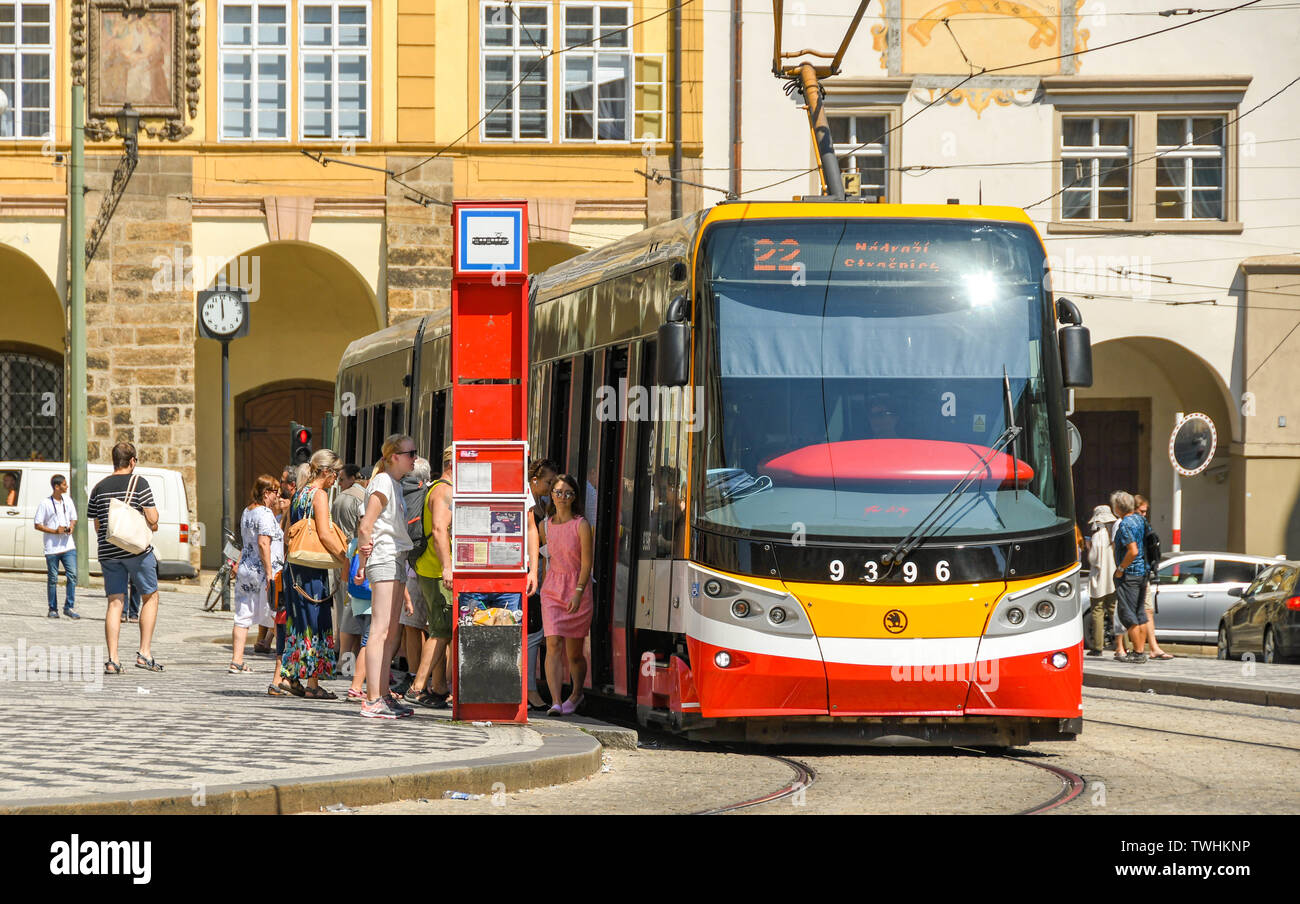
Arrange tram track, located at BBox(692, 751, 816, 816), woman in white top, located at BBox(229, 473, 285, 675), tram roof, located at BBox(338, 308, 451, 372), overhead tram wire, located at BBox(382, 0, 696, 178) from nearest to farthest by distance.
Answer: tram track, located at BBox(692, 751, 816, 816) → woman in white top, located at BBox(229, 473, 285, 675) → tram roof, located at BBox(338, 308, 451, 372) → overhead tram wire, located at BBox(382, 0, 696, 178)

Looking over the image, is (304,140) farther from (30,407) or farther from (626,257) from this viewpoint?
(626,257)

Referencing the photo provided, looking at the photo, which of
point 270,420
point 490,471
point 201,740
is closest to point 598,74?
point 270,420

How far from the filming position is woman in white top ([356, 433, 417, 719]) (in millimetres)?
12367

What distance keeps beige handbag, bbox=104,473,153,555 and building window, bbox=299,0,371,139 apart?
54.3 ft

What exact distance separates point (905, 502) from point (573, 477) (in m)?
3.23

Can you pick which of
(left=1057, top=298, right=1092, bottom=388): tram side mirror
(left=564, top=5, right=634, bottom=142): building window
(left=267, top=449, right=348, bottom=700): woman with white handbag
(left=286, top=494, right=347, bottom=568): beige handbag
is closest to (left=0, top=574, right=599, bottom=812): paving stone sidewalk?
(left=267, top=449, right=348, bottom=700): woman with white handbag

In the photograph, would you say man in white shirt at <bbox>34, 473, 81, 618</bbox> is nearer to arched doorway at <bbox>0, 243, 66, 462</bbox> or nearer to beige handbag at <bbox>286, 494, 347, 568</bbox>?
arched doorway at <bbox>0, 243, 66, 462</bbox>

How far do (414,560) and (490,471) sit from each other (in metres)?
1.39

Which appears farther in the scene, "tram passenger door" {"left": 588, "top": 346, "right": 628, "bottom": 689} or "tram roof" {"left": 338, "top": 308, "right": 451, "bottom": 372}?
"tram roof" {"left": 338, "top": 308, "right": 451, "bottom": 372}

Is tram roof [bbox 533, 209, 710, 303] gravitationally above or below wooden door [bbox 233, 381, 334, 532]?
above

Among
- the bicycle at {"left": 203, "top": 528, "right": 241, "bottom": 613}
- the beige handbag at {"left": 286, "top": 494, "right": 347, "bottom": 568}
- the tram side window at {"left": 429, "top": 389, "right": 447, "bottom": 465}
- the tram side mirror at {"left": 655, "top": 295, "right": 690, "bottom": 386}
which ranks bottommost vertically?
the bicycle at {"left": 203, "top": 528, "right": 241, "bottom": 613}

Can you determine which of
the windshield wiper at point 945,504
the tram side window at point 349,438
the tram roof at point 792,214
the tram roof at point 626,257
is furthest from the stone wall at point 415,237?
the windshield wiper at point 945,504

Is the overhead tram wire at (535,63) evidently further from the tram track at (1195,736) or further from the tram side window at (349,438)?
the tram track at (1195,736)

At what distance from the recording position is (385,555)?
12.5 metres
